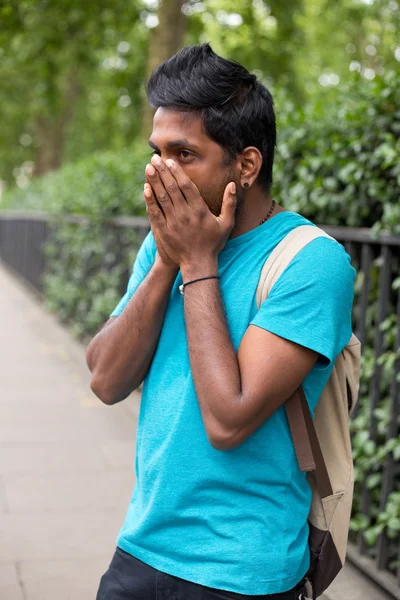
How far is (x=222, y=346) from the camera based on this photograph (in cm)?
168

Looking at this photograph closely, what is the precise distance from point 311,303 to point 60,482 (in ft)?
11.7

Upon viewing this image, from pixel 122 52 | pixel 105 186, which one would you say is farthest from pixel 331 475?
pixel 122 52

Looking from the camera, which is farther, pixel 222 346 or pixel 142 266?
pixel 142 266

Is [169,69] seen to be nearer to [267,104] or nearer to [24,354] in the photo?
[267,104]

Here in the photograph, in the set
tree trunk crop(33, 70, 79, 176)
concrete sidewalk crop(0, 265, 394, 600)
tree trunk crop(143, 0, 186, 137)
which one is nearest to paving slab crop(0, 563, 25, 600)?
concrete sidewalk crop(0, 265, 394, 600)

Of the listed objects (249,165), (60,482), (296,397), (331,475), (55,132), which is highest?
(249,165)

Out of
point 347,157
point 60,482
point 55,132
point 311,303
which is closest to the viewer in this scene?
point 311,303

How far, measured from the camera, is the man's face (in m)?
1.75

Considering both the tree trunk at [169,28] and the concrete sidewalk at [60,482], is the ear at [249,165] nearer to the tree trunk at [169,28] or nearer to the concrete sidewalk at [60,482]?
the concrete sidewalk at [60,482]

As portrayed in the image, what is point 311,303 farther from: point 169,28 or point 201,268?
point 169,28

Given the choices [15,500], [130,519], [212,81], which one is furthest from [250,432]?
[15,500]

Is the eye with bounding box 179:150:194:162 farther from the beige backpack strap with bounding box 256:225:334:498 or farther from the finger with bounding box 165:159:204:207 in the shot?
the beige backpack strap with bounding box 256:225:334:498

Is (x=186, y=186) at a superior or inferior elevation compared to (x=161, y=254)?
superior

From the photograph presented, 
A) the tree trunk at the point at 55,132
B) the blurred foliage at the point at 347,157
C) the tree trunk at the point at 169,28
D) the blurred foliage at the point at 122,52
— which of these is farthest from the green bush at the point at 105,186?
the tree trunk at the point at 55,132
